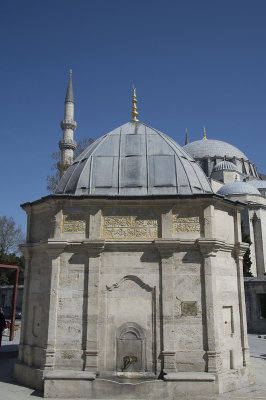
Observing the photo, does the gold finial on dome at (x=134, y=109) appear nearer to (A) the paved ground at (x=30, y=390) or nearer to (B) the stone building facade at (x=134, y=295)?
(B) the stone building facade at (x=134, y=295)

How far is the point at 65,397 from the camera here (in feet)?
23.8

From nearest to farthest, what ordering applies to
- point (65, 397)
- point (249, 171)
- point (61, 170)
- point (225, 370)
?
1. point (65, 397)
2. point (225, 370)
3. point (61, 170)
4. point (249, 171)

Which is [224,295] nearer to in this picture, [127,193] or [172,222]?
[172,222]

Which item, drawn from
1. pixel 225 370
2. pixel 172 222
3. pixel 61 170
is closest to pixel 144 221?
pixel 172 222

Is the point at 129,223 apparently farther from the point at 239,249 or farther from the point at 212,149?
the point at 212,149

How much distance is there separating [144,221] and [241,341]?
3.86 meters

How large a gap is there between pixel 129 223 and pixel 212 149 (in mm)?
51095

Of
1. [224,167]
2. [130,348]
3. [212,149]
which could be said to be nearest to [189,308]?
[130,348]

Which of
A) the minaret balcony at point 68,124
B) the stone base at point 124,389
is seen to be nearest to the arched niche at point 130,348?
the stone base at point 124,389

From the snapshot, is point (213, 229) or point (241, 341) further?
point (241, 341)

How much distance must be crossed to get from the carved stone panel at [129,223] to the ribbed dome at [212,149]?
161 ft

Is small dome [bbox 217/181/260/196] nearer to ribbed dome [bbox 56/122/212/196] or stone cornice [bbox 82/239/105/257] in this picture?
ribbed dome [bbox 56/122/212/196]

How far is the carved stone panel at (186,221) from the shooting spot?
829 cm

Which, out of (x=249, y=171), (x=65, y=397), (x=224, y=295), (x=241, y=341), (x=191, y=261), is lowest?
(x=65, y=397)
